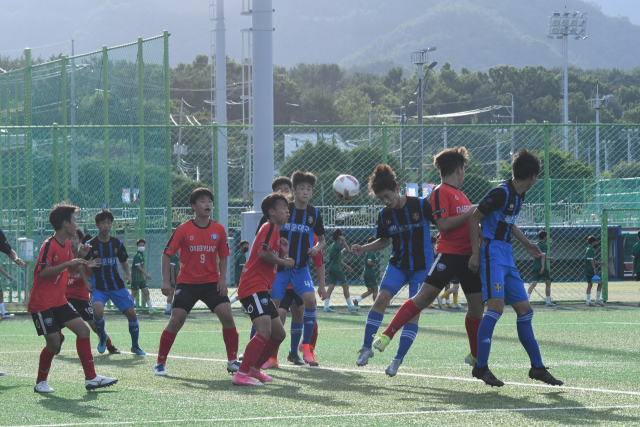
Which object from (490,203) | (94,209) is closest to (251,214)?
(94,209)

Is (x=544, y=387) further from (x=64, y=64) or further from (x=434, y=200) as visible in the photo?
(x=64, y=64)

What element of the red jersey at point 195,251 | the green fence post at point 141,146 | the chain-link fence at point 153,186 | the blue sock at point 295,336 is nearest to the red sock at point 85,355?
the red jersey at point 195,251

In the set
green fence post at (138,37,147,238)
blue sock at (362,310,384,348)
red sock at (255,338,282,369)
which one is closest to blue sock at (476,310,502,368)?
blue sock at (362,310,384,348)

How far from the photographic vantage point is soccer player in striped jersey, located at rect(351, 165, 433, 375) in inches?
269

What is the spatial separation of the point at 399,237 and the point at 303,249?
1264 millimetres

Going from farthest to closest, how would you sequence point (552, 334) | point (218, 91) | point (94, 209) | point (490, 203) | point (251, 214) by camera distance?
point (218, 91), point (94, 209), point (251, 214), point (552, 334), point (490, 203)

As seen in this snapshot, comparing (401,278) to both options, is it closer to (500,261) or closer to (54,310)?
(500,261)

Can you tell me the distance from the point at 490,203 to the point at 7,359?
5767 mm

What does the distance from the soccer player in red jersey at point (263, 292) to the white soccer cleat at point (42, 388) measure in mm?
1540

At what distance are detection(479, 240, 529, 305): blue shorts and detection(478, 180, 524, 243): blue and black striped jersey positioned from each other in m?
0.08

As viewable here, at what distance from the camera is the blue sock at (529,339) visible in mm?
6168

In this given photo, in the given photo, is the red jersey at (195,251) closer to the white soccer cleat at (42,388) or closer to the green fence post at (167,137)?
the white soccer cleat at (42,388)

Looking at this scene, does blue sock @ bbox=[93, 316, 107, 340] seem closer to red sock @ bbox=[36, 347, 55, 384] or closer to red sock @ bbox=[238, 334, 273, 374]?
red sock @ bbox=[36, 347, 55, 384]

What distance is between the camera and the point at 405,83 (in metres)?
122
